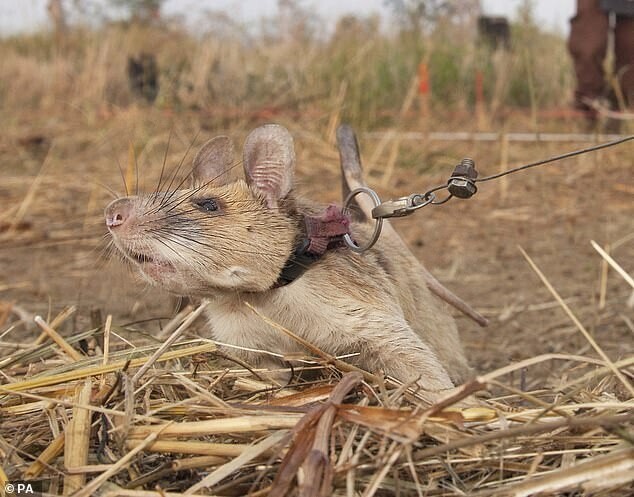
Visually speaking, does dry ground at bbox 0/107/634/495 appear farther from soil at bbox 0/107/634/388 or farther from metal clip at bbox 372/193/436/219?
metal clip at bbox 372/193/436/219

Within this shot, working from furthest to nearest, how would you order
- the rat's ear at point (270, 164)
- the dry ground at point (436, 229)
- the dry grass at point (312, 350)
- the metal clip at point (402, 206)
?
1. the dry ground at point (436, 229)
2. the rat's ear at point (270, 164)
3. the metal clip at point (402, 206)
4. the dry grass at point (312, 350)

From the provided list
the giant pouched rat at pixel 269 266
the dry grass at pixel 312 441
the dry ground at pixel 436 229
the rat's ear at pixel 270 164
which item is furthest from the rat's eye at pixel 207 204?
the dry grass at pixel 312 441

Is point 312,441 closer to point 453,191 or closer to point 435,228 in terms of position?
point 453,191

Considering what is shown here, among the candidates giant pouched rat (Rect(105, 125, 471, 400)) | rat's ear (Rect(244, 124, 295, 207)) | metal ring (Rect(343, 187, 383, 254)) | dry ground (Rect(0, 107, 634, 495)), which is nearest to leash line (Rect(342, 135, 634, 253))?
metal ring (Rect(343, 187, 383, 254))

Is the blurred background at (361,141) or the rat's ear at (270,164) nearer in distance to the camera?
the rat's ear at (270,164)

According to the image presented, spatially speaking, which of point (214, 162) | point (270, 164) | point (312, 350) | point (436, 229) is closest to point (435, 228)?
point (436, 229)

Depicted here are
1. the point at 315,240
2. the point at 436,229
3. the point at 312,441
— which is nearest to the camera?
the point at 312,441

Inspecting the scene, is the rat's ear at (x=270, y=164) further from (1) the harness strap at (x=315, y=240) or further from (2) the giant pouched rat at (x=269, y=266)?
(1) the harness strap at (x=315, y=240)
